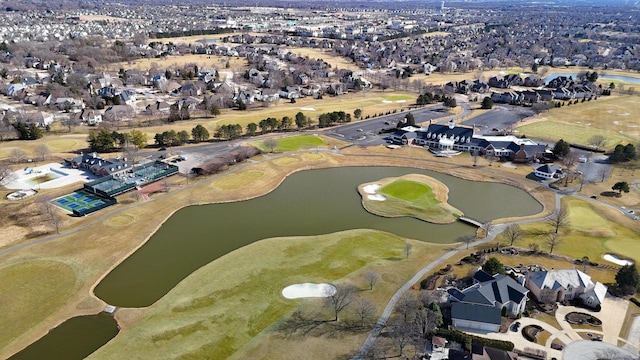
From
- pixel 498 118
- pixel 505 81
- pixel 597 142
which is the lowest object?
pixel 597 142

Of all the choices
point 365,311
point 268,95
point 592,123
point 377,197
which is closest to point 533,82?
point 592,123

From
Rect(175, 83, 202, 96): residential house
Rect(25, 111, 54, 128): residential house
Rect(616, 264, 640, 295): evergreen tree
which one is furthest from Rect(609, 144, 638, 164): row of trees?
Rect(25, 111, 54, 128): residential house

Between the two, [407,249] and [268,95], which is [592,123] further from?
[268,95]

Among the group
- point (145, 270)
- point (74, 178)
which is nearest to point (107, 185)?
point (74, 178)

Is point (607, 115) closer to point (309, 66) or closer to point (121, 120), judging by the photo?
point (309, 66)

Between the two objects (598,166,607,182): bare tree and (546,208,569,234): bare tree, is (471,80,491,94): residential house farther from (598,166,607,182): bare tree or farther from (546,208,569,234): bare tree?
(546,208,569,234): bare tree

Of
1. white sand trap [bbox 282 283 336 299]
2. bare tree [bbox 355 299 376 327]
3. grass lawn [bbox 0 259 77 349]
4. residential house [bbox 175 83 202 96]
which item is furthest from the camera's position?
residential house [bbox 175 83 202 96]
